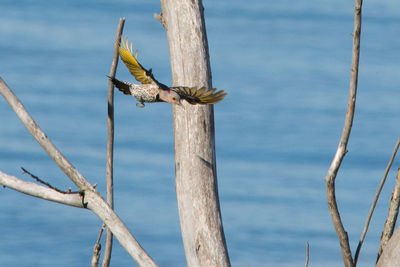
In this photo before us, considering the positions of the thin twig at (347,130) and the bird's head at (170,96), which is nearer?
the thin twig at (347,130)

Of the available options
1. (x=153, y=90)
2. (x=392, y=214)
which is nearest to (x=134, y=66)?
(x=153, y=90)

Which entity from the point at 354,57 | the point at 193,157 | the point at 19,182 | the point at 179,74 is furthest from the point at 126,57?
the point at 354,57

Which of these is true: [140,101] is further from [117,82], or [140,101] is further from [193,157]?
[193,157]

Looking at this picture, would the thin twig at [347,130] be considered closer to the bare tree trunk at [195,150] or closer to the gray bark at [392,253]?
the gray bark at [392,253]

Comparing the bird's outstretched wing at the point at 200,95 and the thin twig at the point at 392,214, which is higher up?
the bird's outstretched wing at the point at 200,95

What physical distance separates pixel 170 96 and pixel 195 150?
28cm

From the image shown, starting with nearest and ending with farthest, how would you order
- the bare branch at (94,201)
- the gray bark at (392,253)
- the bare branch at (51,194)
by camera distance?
the gray bark at (392,253)
the bare branch at (94,201)
the bare branch at (51,194)

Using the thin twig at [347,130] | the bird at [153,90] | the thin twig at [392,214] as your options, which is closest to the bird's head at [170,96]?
the bird at [153,90]

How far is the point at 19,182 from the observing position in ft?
10.8

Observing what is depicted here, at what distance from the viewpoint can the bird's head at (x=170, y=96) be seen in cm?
320

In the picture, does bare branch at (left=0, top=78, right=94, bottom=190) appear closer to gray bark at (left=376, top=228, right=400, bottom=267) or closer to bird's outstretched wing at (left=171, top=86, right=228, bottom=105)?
bird's outstretched wing at (left=171, top=86, right=228, bottom=105)

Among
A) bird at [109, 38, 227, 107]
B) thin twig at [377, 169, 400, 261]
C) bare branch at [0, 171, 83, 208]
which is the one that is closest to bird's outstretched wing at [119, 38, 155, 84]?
bird at [109, 38, 227, 107]

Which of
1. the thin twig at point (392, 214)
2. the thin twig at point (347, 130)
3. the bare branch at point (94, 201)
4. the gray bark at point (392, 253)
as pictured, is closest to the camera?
the thin twig at point (347, 130)

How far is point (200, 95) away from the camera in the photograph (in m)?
3.08
